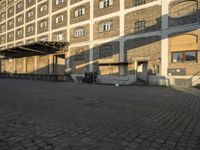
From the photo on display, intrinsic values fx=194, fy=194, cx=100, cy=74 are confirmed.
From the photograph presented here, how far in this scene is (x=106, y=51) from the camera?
23828 millimetres

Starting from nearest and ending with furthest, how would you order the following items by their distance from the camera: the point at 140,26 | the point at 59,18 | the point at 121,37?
the point at 140,26
the point at 121,37
the point at 59,18

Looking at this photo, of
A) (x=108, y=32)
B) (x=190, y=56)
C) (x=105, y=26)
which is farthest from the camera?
(x=105, y=26)

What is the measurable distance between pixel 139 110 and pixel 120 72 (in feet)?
49.3

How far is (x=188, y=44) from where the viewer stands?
57.0ft

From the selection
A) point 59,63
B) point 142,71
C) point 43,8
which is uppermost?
point 43,8

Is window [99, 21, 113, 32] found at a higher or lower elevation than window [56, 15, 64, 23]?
lower

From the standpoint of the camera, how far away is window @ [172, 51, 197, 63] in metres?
17.3

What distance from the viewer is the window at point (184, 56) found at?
17.3 meters

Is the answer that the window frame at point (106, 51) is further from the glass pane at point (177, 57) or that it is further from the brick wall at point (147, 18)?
the glass pane at point (177, 57)

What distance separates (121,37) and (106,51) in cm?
266

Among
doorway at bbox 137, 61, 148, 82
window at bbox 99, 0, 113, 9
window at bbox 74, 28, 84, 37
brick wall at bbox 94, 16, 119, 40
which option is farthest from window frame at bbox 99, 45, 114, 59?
window at bbox 99, 0, 113, 9

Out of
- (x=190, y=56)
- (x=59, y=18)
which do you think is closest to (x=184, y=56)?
(x=190, y=56)

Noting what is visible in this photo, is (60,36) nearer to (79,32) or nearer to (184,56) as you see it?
(79,32)

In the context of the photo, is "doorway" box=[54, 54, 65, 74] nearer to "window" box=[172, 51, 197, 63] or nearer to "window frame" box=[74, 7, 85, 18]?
"window frame" box=[74, 7, 85, 18]
